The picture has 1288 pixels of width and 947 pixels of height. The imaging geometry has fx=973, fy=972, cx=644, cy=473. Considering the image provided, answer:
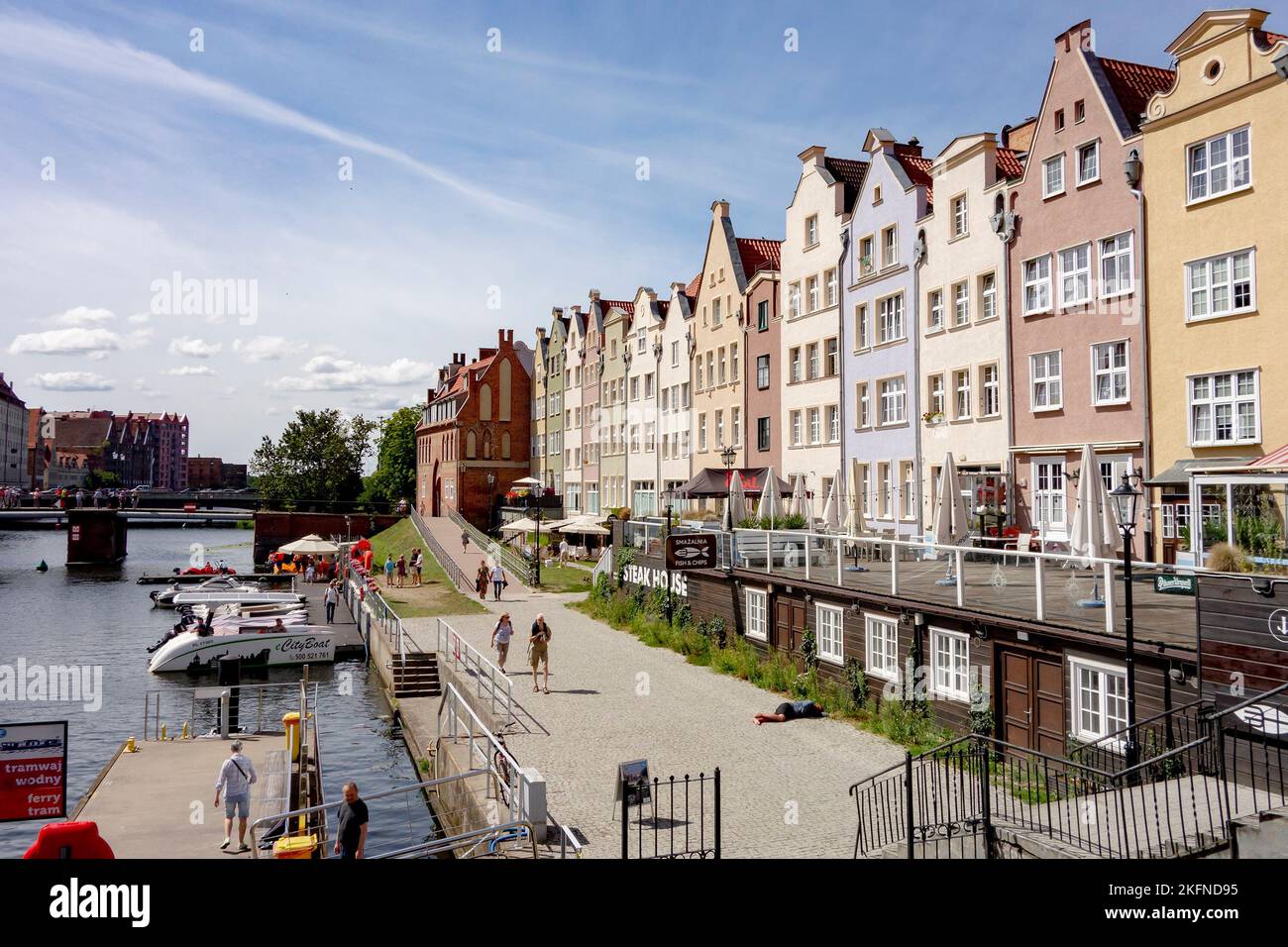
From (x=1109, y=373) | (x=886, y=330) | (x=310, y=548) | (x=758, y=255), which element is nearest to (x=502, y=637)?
(x=1109, y=373)

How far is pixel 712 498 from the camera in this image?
129 feet

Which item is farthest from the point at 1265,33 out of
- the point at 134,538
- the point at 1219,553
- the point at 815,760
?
the point at 134,538

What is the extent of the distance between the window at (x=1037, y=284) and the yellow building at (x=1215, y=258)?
328cm

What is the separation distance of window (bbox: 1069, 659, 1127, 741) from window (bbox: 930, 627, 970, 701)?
2431 mm

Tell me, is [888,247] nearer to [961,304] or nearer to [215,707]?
[961,304]

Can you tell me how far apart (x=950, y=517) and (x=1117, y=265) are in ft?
26.1

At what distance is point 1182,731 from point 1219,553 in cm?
259

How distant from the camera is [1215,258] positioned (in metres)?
20.0

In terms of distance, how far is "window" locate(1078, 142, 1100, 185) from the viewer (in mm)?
23141

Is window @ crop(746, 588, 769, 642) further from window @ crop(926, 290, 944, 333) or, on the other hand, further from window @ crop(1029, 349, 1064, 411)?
window @ crop(926, 290, 944, 333)

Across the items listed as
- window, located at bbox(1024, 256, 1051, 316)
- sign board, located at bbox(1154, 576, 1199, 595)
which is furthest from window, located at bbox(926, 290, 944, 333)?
sign board, located at bbox(1154, 576, 1199, 595)

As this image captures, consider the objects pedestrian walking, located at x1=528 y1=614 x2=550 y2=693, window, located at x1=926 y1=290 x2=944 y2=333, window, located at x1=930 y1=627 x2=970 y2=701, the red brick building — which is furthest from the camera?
the red brick building

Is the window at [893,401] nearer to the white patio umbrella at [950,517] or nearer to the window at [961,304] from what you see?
the window at [961,304]
